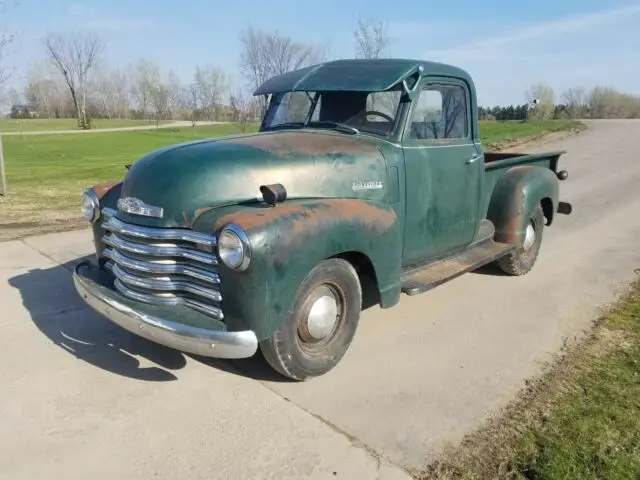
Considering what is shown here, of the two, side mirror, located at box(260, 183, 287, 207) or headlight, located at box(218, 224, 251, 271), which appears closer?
headlight, located at box(218, 224, 251, 271)

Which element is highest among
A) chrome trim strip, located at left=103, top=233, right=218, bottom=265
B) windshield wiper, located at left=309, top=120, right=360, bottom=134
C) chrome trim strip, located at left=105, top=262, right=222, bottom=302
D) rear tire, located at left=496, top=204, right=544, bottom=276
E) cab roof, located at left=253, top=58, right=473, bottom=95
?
cab roof, located at left=253, top=58, right=473, bottom=95

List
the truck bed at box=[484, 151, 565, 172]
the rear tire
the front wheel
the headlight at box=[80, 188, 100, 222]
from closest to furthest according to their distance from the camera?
the front wheel → the headlight at box=[80, 188, 100, 222] → the truck bed at box=[484, 151, 565, 172] → the rear tire

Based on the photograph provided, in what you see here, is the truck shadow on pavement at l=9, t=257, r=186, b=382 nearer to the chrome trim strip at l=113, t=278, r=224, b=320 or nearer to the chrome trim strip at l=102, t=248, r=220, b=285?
the chrome trim strip at l=113, t=278, r=224, b=320

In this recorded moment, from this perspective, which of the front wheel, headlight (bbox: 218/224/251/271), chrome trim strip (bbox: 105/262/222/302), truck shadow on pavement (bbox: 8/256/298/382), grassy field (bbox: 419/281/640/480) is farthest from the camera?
truck shadow on pavement (bbox: 8/256/298/382)

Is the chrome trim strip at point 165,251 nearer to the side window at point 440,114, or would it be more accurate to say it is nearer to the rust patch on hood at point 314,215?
the rust patch on hood at point 314,215

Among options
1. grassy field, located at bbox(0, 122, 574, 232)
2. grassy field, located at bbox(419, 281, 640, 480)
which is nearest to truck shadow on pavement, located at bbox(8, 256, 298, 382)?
grassy field, located at bbox(419, 281, 640, 480)

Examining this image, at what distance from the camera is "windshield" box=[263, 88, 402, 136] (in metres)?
4.23

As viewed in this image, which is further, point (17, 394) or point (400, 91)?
point (400, 91)

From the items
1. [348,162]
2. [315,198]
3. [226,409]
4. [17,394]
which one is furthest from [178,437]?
[348,162]

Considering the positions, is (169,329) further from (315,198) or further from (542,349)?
(542,349)

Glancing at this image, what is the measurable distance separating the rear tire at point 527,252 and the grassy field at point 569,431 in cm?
174

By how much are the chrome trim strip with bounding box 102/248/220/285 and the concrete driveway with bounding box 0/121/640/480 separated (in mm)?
766

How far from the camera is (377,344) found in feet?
13.5

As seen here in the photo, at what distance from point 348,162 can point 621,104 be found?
201 feet
